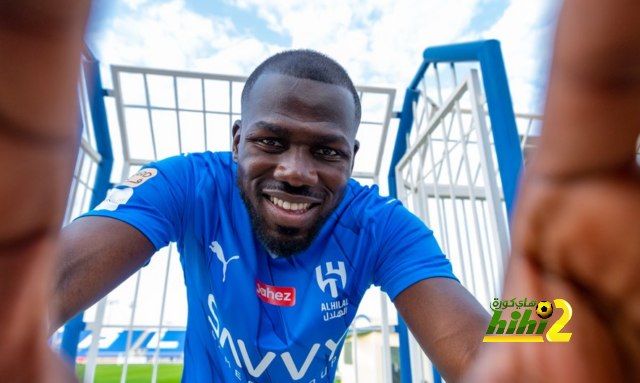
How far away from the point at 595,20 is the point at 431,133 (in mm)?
2165

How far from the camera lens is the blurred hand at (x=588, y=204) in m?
0.17

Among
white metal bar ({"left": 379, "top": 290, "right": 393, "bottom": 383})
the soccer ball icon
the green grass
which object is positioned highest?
the soccer ball icon

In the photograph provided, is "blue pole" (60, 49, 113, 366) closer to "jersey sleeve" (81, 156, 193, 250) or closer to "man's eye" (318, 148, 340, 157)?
"jersey sleeve" (81, 156, 193, 250)

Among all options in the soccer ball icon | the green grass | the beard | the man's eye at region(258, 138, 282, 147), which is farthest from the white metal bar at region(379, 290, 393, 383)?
the green grass

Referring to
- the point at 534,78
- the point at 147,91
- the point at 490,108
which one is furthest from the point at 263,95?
the point at 147,91

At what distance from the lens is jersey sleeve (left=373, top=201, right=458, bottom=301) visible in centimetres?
109

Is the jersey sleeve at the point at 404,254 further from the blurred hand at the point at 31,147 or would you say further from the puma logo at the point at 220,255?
the blurred hand at the point at 31,147

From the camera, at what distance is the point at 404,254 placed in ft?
3.86

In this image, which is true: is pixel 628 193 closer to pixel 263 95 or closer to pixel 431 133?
pixel 263 95

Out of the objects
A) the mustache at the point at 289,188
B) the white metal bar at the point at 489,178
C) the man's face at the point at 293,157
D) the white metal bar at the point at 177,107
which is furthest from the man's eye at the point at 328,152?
the white metal bar at the point at 177,107

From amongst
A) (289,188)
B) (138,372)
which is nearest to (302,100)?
(289,188)

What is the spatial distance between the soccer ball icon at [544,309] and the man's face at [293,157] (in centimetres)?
94

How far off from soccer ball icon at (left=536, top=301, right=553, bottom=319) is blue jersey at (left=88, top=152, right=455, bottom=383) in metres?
0.86

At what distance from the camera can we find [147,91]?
101 inches
